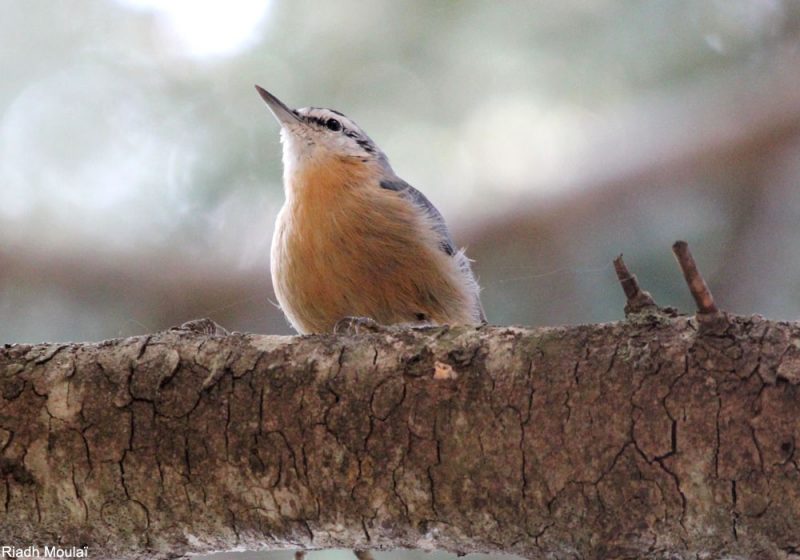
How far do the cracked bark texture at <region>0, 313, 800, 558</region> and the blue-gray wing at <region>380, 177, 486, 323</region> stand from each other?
46.7 inches

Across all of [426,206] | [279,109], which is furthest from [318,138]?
[426,206]

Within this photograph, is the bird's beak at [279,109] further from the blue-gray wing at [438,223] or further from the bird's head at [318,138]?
the blue-gray wing at [438,223]

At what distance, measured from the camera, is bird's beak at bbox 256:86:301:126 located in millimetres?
3291

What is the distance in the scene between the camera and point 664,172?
3.38 m

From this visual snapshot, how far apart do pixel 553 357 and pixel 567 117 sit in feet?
6.76

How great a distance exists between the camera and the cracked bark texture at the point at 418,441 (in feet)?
5.06

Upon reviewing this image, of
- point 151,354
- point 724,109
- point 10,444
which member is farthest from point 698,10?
point 10,444

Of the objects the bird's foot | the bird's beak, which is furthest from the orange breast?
the bird's foot

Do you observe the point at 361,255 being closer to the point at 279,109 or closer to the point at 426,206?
the point at 426,206

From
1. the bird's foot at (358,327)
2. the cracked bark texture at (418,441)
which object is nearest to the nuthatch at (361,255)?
the bird's foot at (358,327)

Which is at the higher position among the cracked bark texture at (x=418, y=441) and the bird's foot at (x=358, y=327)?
the bird's foot at (x=358, y=327)

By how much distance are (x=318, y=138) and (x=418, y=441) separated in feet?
6.10

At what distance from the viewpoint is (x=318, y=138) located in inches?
131

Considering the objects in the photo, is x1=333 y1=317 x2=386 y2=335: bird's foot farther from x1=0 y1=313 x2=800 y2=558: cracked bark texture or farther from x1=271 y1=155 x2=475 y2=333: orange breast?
x1=271 y1=155 x2=475 y2=333: orange breast
